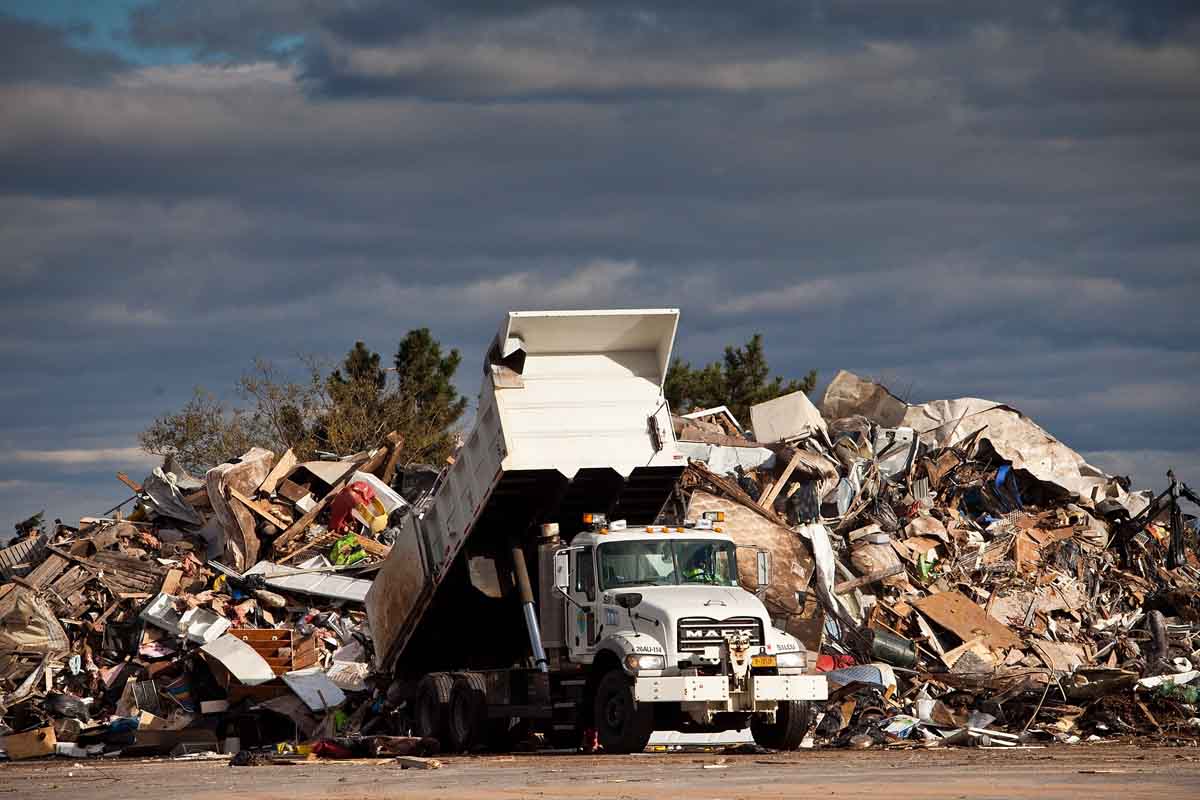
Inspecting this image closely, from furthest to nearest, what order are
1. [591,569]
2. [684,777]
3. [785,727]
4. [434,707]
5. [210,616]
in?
[210,616], [434,707], [591,569], [785,727], [684,777]

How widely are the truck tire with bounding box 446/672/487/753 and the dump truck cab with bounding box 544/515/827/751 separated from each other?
1.21 meters

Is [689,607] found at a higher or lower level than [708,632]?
higher

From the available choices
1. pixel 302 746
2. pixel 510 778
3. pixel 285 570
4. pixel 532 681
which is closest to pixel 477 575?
pixel 532 681

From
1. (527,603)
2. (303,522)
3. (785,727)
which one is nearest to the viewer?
(785,727)

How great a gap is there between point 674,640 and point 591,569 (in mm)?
1509

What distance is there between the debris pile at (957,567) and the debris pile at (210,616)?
5.26 m

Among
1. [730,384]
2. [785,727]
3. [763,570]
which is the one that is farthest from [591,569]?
[730,384]

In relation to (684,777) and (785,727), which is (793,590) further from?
(684,777)

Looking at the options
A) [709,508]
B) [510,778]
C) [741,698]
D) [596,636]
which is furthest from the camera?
[709,508]

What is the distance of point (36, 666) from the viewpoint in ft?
72.3

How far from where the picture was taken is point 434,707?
679 inches

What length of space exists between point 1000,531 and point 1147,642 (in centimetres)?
293

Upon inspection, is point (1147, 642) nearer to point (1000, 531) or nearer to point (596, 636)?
point (1000, 531)

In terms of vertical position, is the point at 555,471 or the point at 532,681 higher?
the point at 555,471
